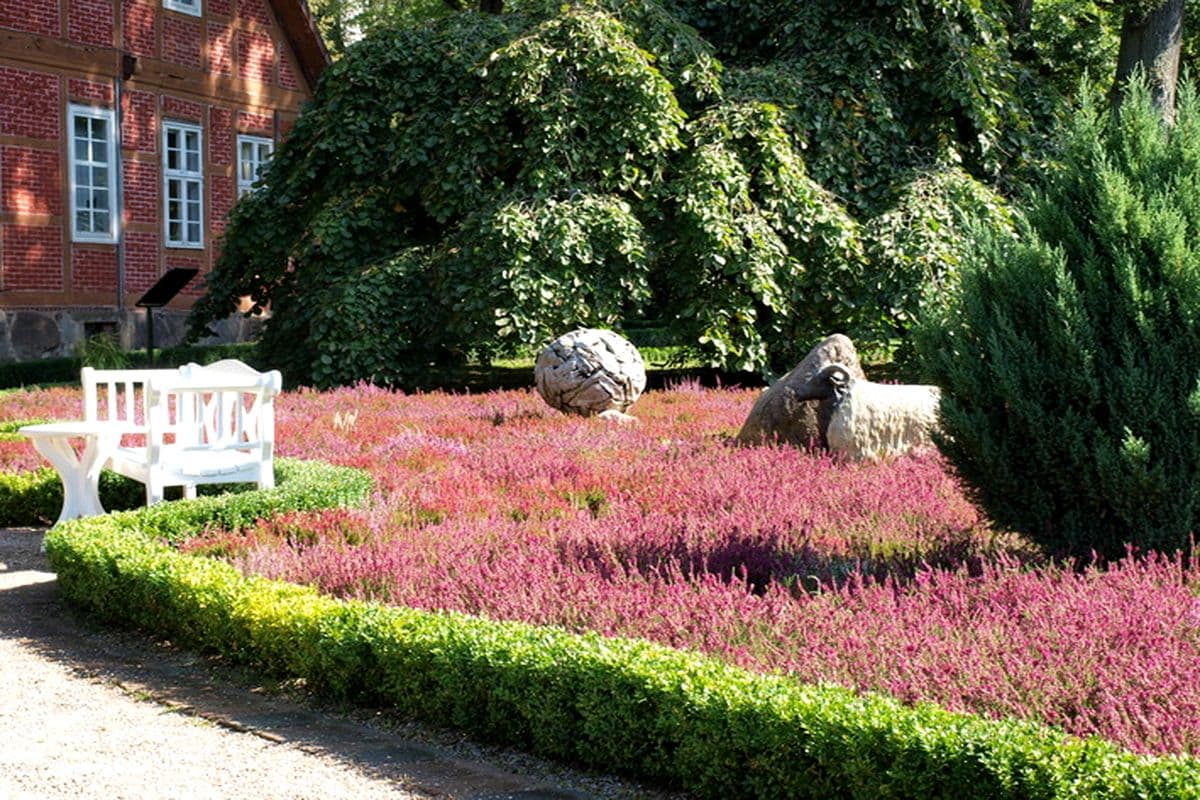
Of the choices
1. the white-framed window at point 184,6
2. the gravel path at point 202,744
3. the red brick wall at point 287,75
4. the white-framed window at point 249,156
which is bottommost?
the gravel path at point 202,744

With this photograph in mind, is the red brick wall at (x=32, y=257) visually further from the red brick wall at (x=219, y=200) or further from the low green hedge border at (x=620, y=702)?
the low green hedge border at (x=620, y=702)

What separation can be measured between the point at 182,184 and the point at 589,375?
1380cm

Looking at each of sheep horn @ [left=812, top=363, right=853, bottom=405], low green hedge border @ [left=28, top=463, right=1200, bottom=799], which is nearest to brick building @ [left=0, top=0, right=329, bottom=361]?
sheep horn @ [left=812, top=363, right=853, bottom=405]

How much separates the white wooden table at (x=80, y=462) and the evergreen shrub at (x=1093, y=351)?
4.91m

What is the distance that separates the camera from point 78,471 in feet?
28.6

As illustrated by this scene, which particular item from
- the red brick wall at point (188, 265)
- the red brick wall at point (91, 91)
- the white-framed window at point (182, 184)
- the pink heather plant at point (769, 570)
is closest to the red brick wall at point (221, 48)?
the white-framed window at point (182, 184)

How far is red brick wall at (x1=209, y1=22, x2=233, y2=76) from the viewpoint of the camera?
80.2ft

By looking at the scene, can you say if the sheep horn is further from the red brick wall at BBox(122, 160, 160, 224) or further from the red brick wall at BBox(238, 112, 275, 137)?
the red brick wall at BBox(238, 112, 275, 137)

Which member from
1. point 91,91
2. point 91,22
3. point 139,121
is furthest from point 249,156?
point 91,22

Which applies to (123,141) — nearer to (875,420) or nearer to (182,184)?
(182,184)

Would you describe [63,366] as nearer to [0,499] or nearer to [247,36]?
[247,36]

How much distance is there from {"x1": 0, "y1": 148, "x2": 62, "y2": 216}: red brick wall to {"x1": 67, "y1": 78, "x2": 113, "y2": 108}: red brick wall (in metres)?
1.00

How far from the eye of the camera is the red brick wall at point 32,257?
20.7 meters

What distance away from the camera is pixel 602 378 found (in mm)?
12492
